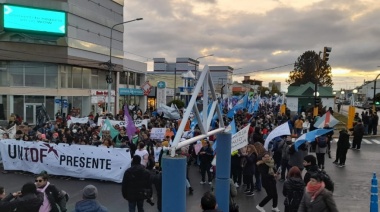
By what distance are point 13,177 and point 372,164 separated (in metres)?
13.8

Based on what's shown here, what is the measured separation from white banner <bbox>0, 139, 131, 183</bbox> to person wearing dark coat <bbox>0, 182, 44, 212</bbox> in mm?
6227

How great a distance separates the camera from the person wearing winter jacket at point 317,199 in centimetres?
559

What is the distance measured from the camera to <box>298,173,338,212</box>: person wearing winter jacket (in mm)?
5586

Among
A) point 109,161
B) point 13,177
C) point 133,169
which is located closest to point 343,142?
point 109,161

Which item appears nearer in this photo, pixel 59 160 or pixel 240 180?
pixel 240 180

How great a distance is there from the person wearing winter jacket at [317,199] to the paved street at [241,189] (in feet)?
12.9

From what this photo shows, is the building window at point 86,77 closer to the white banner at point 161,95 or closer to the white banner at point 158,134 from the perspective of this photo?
the white banner at point 161,95

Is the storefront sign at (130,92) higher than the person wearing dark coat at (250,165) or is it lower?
higher

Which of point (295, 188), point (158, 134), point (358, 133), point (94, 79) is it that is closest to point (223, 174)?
point (295, 188)

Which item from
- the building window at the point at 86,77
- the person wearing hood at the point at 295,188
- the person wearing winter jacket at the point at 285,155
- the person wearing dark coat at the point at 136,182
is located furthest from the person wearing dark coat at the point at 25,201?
the building window at the point at 86,77

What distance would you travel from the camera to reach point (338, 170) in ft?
47.4

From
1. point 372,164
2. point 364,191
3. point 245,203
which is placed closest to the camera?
point 245,203

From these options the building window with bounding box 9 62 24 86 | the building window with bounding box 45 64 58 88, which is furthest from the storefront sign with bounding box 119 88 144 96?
the building window with bounding box 9 62 24 86

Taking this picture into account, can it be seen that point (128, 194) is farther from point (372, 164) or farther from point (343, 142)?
point (372, 164)
